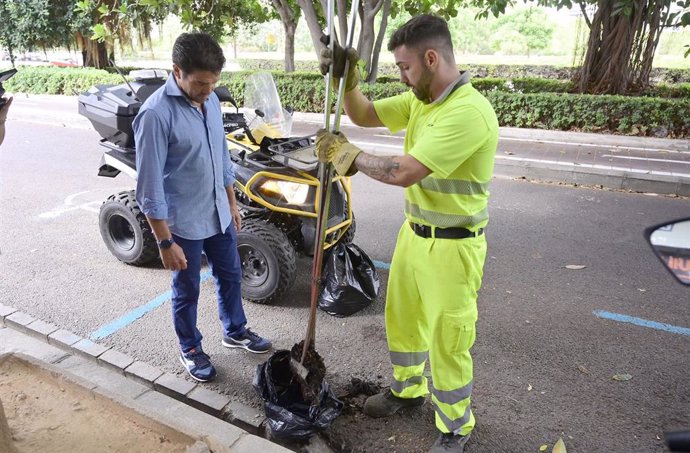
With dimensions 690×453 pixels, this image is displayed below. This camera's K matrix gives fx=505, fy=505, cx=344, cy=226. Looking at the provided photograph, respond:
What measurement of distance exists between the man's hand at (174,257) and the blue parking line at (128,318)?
123 cm

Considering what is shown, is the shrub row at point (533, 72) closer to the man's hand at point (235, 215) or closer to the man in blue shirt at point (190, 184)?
the man's hand at point (235, 215)

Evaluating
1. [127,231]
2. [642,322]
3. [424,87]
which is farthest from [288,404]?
[127,231]

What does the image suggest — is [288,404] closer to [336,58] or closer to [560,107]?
[336,58]

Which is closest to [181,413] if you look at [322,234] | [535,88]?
[322,234]

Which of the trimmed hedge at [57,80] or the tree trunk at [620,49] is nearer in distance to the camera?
the tree trunk at [620,49]

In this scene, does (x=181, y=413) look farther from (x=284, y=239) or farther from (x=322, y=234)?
(x=284, y=239)

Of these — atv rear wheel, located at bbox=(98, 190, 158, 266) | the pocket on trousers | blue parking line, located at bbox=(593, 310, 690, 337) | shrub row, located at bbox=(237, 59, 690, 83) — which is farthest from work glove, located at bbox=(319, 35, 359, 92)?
shrub row, located at bbox=(237, 59, 690, 83)

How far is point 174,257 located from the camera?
2666 millimetres

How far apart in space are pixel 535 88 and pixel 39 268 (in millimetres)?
12131

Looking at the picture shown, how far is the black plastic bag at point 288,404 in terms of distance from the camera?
247 cm

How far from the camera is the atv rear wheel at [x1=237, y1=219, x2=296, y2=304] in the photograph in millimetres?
3811

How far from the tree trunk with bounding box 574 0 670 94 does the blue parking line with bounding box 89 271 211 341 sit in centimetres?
1109

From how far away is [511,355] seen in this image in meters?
3.33

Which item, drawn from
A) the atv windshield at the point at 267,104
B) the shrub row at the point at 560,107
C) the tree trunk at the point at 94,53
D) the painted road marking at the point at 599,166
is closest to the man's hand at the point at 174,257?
the atv windshield at the point at 267,104
